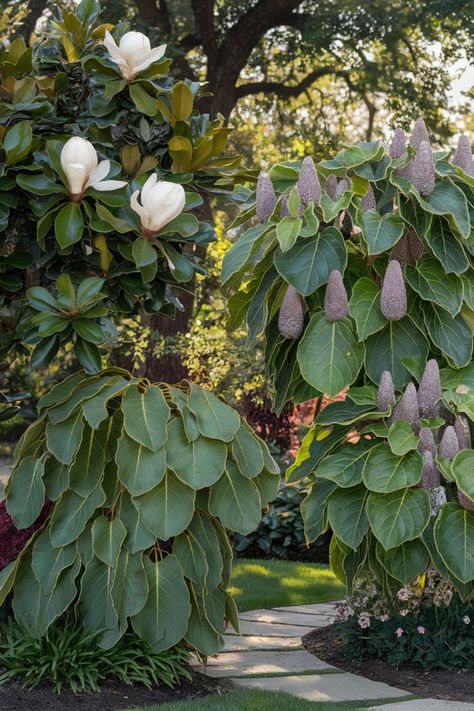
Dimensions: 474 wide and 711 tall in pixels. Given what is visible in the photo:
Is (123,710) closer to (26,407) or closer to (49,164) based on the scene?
(26,407)

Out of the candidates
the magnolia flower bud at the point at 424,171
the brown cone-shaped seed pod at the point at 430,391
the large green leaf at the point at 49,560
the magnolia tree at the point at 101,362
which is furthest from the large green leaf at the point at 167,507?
the magnolia flower bud at the point at 424,171

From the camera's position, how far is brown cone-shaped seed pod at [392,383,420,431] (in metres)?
4.10

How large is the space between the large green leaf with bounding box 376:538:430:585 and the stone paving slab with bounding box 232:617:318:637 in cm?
138

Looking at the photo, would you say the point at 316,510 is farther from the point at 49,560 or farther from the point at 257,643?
the point at 49,560

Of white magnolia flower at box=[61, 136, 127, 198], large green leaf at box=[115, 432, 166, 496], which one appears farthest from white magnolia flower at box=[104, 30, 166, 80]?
large green leaf at box=[115, 432, 166, 496]

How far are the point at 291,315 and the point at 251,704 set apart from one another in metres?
1.68

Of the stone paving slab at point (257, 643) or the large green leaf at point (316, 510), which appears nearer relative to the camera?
the large green leaf at point (316, 510)

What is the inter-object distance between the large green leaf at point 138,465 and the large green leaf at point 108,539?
0.67 feet

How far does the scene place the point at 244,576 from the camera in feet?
23.1

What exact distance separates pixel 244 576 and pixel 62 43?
4208 mm

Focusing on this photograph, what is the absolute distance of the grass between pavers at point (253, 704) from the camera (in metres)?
3.49

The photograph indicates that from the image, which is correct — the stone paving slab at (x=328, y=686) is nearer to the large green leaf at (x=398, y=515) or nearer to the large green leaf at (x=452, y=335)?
the large green leaf at (x=398, y=515)

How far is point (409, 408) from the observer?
4.12 m

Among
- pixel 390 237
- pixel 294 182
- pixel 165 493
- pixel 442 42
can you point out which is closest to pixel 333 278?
pixel 390 237
